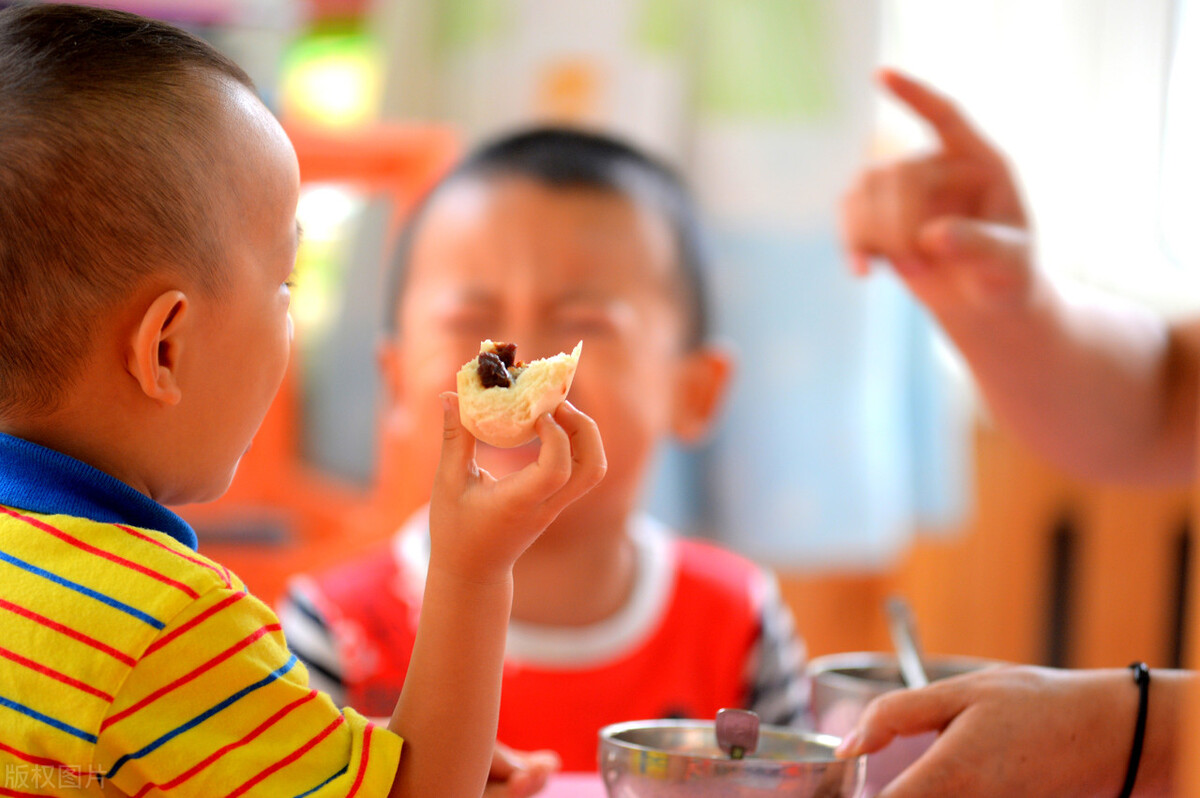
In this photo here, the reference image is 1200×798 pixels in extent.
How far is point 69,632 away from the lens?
0.43 m

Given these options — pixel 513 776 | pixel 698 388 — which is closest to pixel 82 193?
pixel 513 776

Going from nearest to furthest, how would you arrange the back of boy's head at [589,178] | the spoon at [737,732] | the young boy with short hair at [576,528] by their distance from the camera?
the spoon at [737,732] → the young boy with short hair at [576,528] → the back of boy's head at [589,178]

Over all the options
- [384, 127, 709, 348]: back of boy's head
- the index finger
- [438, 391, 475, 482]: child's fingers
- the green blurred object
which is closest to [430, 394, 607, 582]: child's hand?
[438, 391, 475, 482]: child's fingers

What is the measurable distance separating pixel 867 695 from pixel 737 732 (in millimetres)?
89

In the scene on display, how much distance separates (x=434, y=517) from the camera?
48 cm

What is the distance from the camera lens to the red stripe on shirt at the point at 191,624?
0.43 meters

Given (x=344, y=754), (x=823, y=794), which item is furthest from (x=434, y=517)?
(x=823, y=794)

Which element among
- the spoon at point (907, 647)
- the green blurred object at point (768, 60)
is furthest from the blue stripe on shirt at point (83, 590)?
the green blurred object at point (768, 60)

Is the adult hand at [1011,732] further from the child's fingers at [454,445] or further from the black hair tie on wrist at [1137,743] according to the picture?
the child's fingers at [454,445]

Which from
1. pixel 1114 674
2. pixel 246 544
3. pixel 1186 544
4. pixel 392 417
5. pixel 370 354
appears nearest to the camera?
pixel 1114 674

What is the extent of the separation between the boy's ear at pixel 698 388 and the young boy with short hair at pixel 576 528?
0.03 metres

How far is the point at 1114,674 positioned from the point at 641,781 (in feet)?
0.78

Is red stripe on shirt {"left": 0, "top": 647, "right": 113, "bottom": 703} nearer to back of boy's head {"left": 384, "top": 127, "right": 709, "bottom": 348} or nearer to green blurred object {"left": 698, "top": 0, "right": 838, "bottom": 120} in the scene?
back of boy's head {"left": 384, "top": 127, "right": 709, "bottom": 348}

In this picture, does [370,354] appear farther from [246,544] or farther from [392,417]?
[392,417]
